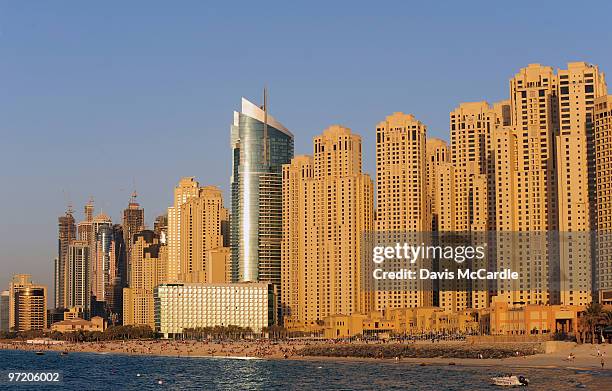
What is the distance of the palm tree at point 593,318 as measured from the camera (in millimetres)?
194375

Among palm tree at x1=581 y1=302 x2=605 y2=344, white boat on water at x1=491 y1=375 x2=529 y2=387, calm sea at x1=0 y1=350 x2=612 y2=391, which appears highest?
palm tree at x1=581 y1=302 x2=605 y2=344

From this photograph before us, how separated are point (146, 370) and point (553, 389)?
86088 millimetres

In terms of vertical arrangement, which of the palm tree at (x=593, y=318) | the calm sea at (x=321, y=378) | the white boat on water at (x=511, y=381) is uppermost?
the palm tree at (x=593, y=318)

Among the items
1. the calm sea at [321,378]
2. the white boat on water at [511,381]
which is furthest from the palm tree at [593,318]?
the white boat on water at [511,381]

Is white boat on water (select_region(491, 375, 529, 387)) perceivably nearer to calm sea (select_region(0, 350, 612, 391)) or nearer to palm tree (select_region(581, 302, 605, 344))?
calm sea (select_region(0, 350, 612, 391))

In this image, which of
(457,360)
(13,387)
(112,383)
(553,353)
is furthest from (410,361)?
(13,387)

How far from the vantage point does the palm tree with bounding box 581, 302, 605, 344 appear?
7653 inches

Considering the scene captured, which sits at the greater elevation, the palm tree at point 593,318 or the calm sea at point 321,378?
the palm tree at point 593,318

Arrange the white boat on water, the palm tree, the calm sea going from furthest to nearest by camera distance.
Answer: the palm tree, the calm sea, the white boat on water

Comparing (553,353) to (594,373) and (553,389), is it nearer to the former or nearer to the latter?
(594,373)

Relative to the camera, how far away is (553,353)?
184500mm

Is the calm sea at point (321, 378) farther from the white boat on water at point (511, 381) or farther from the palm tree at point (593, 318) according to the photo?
the palm tree at point (593, 318)

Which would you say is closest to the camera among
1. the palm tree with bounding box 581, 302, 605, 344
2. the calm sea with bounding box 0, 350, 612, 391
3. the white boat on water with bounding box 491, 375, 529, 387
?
the white boat on water with bounding box 491, 375, 529, 387

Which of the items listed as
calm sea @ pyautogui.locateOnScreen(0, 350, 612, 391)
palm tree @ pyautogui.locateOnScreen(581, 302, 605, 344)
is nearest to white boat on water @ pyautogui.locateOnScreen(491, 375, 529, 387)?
calm sea @ pyautogui.locateOnScreen(0, 350, 612, 391)
